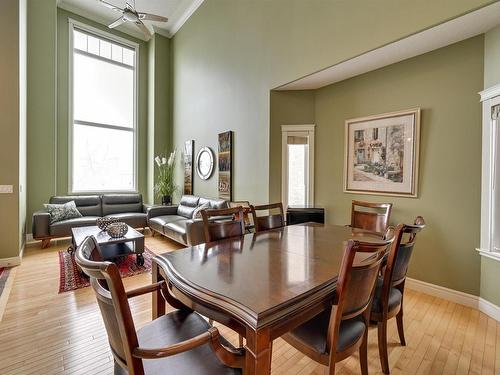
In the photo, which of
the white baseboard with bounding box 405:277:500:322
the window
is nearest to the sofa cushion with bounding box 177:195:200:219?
the window

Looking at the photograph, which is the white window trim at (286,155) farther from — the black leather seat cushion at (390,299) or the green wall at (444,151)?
the black leather seat cushion at (390,299)

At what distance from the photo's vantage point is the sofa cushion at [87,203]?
16.2 ft

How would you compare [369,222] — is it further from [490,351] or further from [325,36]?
[325,36]

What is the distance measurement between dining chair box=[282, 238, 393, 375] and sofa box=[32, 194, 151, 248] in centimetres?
450

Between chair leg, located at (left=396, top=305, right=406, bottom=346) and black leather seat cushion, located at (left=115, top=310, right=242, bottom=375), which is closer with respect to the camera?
black leather seat cushion, located at (left=115, top=310, right=242, bottom=375)

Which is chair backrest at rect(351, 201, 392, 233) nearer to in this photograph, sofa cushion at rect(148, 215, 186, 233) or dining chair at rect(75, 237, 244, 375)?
dining chair at rect(75, 237, 244, 375)

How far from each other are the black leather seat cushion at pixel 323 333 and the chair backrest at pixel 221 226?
90 centimetres

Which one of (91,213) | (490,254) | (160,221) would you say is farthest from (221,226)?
(91,213)

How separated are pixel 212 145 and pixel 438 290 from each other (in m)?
4.16

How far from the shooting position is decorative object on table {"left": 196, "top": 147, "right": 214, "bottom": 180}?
16.6 ft

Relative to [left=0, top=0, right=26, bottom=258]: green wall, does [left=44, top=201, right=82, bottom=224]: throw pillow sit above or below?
below

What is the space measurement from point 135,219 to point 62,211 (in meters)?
1.23

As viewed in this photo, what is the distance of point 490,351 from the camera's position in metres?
1.81

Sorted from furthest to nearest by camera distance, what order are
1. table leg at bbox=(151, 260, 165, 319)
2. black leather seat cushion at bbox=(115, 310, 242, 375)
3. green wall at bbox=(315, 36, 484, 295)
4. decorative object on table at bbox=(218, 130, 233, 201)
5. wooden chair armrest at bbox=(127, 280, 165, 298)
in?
decorative object on table at bbox=(218, 130, 233, 201) → green wall at bbox=(315, 36, 484, 295) → table leg at bbox=(151, 260, 165, 319) → wooden chair armrest at bbox=(127, 280, 165, 298) → black leather seat cushion at bbox=(115, 310, 242, 375)
